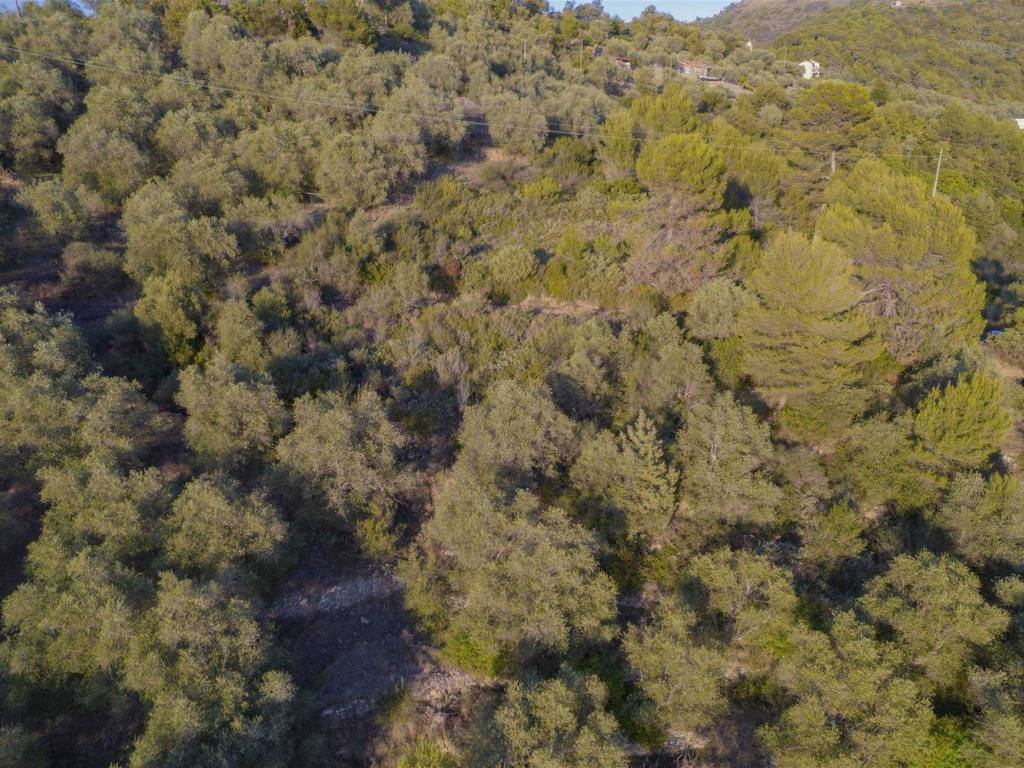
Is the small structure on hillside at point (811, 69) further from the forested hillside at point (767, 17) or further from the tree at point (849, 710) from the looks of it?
the tree at point (849, 710)

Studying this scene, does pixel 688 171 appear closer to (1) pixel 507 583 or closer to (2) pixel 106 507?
(1) pixel 507 583

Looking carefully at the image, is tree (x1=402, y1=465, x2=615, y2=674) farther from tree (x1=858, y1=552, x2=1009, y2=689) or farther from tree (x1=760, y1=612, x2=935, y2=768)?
tree (x1=858, y1=552, x2=1009, y2=689)

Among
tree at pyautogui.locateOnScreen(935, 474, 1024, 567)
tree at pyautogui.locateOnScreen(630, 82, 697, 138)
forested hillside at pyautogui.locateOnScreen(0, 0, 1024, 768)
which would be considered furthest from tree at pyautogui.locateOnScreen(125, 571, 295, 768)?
tree at pyautogui.locateOnScreen(630, 82, 697, 138)

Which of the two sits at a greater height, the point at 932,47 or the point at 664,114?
the point at 932,47

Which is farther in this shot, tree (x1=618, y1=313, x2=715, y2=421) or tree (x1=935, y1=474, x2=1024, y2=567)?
tree (x1=618, y1=313, x2=715, y2=421)

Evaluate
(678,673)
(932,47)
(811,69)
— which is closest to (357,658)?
(678,673)

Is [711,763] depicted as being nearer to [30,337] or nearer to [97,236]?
[30,337]

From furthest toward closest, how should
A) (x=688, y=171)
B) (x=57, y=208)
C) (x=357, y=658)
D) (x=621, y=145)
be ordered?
(x=621, y=145) → (x=57, y=208) → (x=688, y=171) → (x=357, y=658)
